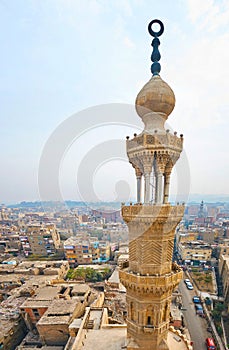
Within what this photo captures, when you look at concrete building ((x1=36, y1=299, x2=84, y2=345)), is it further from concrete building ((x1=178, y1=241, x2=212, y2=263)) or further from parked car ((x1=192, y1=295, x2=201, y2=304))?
concrete building ((x1=178, y1=241, x2=212, y2=263))

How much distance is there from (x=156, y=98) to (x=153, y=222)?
4.72 metres

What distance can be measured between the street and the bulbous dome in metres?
25.4

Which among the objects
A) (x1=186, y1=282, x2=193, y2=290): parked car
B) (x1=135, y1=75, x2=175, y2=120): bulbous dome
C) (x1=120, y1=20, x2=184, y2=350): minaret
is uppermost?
(x1=135, y1=75, x2=175, y2=120): bulbous dome

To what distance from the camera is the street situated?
852 inches

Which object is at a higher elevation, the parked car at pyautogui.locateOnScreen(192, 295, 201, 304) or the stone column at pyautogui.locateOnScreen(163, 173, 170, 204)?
the stone column at pyautogui.locateOnScreen(163, 173, 170, 204)

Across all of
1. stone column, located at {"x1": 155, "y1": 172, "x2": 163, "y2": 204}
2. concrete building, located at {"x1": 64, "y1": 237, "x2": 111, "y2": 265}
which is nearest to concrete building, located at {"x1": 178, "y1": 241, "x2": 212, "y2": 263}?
concrete building, located at {"x1": 64, "y1": 237, "x2": 111, "y2": 265}

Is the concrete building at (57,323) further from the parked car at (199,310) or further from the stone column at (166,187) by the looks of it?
the stone column at (166,187)

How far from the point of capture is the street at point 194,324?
2164cm

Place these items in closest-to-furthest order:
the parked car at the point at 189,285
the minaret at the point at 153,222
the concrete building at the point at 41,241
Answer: the minaret at the point at 153,222 → the parked car at the point at 189,285 → the concrete building at the point at 41,241

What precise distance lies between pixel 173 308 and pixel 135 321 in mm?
19736

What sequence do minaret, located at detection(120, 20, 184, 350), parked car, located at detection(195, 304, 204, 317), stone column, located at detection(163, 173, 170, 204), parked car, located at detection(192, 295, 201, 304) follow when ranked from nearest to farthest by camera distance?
minaret, located at detection(120, 20, 184, 350) → stone column, located at detection(163, 173, 170, 204) → parked car, located at detection(195, 304, 204, 317) → parked car, located at detection(192, 295, 201, 304)

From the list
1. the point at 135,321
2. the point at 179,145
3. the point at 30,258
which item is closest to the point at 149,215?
the point at 179,145

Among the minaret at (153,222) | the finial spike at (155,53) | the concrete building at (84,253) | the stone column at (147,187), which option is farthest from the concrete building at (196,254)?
the finial spike at (155,53)

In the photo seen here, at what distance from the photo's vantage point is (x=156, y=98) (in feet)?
24.7
